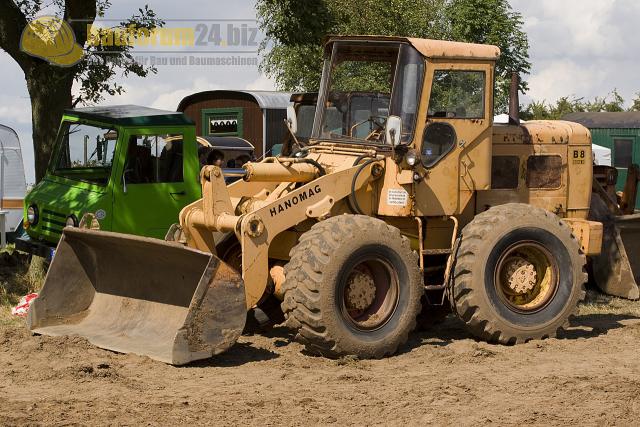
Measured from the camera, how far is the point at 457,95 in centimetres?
1000

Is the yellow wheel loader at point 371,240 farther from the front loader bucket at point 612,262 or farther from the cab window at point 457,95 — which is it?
the front loader bucket at point 612,262

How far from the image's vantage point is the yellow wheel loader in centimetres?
899

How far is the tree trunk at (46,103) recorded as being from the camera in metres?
14.2

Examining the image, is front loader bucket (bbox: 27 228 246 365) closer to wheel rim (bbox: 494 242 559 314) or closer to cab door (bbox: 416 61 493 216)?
cab door (bbox: 416 61 493 216)

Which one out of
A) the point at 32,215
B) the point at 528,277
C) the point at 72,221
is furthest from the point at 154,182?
the point at 528,277

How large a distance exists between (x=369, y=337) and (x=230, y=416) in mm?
2343

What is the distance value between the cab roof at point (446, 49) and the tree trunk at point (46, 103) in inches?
216

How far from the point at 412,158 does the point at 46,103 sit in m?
6.60

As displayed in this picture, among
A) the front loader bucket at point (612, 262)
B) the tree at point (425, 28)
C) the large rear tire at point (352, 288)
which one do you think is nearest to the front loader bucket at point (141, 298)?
the large rear tire at point (352, 288)

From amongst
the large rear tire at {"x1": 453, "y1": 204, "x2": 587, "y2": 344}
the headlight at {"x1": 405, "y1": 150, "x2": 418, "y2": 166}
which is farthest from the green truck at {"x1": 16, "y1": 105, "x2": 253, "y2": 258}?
the large rear tire at {"x1": 453, "y1": 204, "x2": 587, "y2": 344}

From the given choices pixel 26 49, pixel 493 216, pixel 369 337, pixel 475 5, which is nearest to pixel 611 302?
pixel 493 216

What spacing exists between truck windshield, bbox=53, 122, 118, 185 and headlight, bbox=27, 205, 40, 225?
0.56 meters

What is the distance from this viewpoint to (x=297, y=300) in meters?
8.79

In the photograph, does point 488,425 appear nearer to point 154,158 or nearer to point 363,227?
point 363,227
